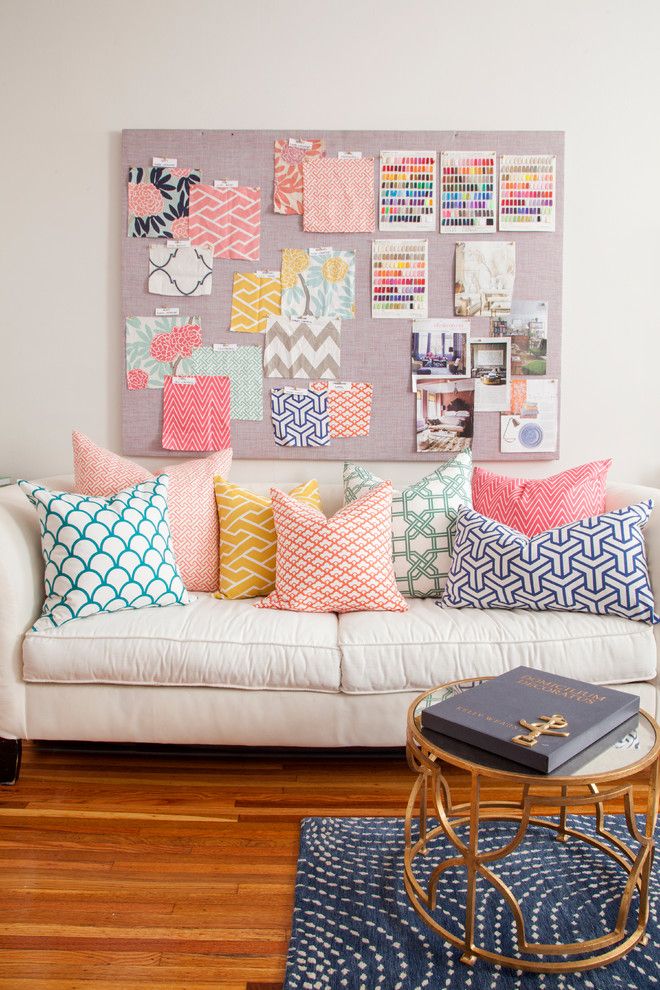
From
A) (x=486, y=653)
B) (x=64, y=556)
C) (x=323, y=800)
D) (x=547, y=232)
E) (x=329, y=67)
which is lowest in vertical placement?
(x=323, y=800)

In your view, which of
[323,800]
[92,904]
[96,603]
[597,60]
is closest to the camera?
[92,904]

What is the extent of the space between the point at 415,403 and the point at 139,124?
1.52 metres

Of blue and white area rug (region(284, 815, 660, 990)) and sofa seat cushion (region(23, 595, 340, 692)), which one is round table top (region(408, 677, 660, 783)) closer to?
blue and white area rug (region(284, 815, 660, 990))

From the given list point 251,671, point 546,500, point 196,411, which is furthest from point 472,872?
point 196,411

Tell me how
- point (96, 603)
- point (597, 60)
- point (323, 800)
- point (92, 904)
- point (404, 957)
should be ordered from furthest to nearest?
point (597, 60) → point (96, 603) → point (323, 800) → point (92, 904) → point (404, 957)

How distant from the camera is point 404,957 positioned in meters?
1.35

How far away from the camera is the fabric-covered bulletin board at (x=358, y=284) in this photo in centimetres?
281

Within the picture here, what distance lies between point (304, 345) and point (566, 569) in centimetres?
133

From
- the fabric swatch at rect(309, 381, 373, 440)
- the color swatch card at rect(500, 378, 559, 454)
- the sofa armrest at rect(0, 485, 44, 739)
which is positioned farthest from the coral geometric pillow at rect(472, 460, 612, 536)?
the sofa armrest at rect(0, 485, 44, 739)

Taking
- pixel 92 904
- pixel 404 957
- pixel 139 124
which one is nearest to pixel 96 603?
pixel 92 904

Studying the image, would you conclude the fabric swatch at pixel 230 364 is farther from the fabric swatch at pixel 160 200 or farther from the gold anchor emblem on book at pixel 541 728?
the gold anchor emblem on book at pixel 541 728

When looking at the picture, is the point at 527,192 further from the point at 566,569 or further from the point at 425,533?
the point at 566,569

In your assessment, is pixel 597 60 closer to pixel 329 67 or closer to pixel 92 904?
pixel 329 67

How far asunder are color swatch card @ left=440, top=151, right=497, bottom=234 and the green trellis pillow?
40.8 inches
